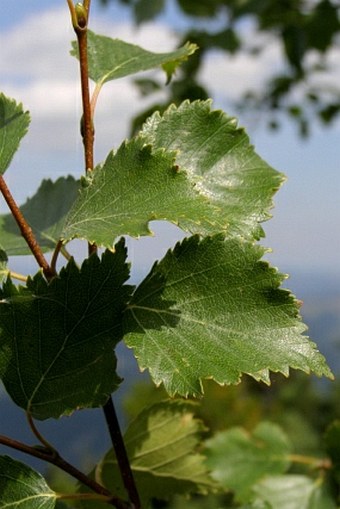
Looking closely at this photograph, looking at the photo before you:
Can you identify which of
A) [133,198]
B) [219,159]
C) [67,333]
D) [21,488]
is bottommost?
[21,488]

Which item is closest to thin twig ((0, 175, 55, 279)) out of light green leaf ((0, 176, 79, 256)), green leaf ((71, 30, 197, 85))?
light green leaf ((0, 176, 79, 256))

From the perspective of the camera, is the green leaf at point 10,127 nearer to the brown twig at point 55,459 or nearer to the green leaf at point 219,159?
the green leaf at point 219,159

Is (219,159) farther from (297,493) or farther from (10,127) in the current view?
(297,493)

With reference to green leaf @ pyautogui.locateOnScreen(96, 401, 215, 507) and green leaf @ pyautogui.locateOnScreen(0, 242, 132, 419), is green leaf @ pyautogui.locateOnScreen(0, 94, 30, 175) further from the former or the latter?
green leaf @ pyautogui.locateOnScreen(96, 401, 215, 507)

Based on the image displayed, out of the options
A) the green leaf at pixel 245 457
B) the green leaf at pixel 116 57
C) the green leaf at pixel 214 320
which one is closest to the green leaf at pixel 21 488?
the green leaf at pixel 214 320

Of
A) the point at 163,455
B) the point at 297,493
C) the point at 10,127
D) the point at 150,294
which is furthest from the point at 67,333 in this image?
the point at 297,493

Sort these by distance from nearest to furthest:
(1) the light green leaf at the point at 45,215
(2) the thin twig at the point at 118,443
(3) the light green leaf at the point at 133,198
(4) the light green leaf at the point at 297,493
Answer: (3) the light green leaf at the point at 133,198
(2) the thin twig at the point at 118,443
(1) the light green leaf at the point at 45,215
(4) the light green leaf at the point at 297,493
